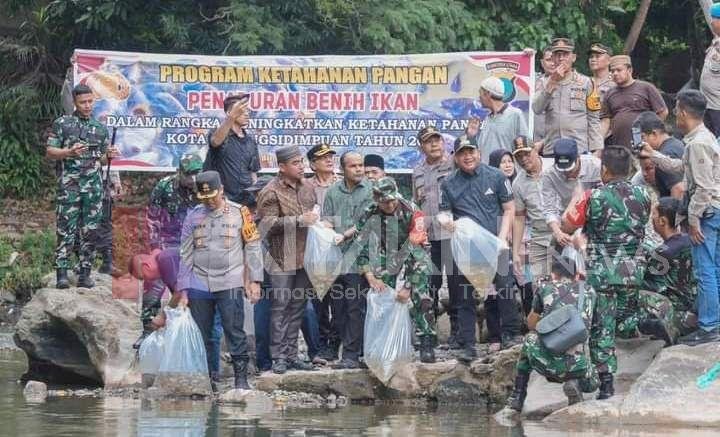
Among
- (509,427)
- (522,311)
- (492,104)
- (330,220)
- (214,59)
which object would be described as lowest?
(509,427)

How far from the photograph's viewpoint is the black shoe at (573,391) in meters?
10.6

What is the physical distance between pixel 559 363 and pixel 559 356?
0.07 m

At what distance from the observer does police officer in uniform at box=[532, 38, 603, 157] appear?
43.5 feet

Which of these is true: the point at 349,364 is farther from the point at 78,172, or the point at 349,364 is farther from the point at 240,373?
the point at 78,172

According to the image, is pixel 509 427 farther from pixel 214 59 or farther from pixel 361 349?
pixel 214 59

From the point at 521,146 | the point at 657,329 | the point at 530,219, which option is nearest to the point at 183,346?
the point at 530,219

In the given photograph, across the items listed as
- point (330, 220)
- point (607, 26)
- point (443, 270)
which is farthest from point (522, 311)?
point (607, 26)

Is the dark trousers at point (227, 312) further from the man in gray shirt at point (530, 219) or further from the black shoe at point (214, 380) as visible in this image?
the man in gray shirt at point (530, 219)

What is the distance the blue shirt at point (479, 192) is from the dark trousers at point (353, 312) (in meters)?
1.03

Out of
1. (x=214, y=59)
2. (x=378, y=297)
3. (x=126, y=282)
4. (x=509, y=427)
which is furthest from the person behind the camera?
(x=214, y=59)

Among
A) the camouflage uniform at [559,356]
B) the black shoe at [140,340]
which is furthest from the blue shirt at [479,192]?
the black shoe at [140,340]

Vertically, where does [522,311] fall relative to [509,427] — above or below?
above

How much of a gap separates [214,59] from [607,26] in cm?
624

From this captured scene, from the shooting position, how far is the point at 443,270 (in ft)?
39.8
